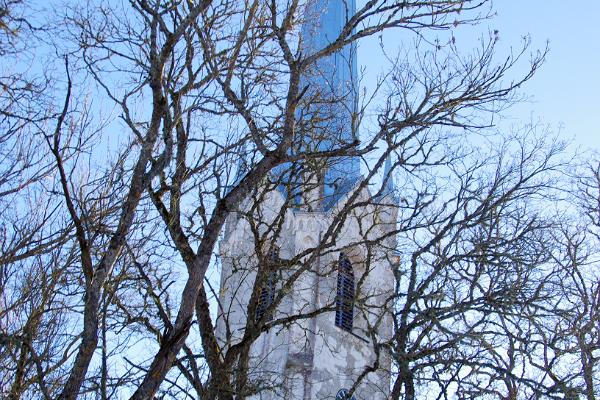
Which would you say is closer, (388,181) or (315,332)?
(388,181)

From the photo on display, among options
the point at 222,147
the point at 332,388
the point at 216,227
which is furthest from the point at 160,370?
the point at 332,388

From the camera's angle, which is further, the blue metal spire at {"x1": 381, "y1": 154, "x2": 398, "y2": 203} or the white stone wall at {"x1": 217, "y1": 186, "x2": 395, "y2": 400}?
the white stone wall at {"x1": 217, "y1": 186, "x2": 395, "y2": 400}

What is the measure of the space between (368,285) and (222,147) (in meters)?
15.7

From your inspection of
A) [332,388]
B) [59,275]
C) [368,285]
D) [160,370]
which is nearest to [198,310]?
[59,275]

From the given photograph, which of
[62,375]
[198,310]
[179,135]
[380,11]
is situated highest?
[380,11]

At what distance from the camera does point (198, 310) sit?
10680 mm

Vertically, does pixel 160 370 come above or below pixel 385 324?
below

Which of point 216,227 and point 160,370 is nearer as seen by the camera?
point 160,370

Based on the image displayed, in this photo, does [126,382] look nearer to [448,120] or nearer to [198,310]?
[198,310]

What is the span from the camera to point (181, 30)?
27.1 feet

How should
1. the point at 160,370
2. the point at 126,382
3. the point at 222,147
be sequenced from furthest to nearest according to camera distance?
the point at 222,147
the point at 126,382
the point at 160,370

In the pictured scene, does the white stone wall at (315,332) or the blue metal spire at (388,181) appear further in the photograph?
the white stone wall at (315,332)

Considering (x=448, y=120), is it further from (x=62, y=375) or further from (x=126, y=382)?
(x=62, y=375)

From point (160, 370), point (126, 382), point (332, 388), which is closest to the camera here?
point (160, 370)
